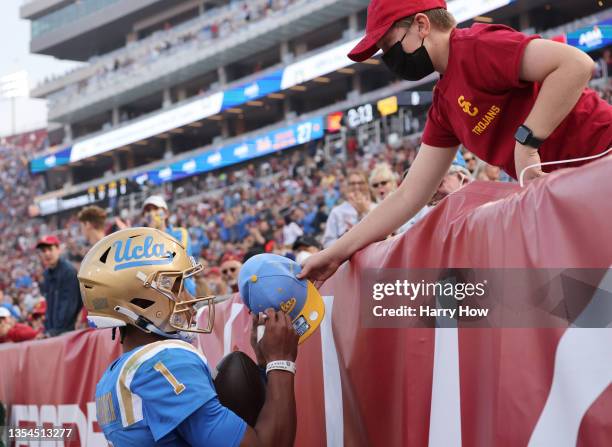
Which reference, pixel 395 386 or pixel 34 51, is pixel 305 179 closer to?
pixel 395 386

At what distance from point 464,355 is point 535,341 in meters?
0.29

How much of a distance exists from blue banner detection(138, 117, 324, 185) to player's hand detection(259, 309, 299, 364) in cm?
3149

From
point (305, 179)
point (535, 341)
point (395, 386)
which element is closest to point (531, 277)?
point (535, 341)

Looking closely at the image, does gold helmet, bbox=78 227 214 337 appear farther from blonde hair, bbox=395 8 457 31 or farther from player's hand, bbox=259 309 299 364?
blonde hair, bbox=395 8 457 31

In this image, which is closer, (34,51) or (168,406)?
Result: (168,406)

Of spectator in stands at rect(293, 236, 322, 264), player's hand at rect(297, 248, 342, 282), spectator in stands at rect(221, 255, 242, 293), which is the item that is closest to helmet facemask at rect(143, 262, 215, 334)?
player's hand at rect(297, 248, 342, 282)

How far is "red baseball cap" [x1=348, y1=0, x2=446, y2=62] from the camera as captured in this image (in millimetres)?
2670

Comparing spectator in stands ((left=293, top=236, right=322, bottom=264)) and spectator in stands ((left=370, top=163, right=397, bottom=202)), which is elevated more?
spectator in stands ((left=370, top=163, right=397, bottom=202))

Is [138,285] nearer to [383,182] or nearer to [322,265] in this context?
[322,265]

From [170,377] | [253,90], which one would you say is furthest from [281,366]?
[253,90]

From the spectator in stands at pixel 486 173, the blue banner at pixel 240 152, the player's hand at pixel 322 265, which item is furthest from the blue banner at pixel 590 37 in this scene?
the player's hand at pixel 322 265

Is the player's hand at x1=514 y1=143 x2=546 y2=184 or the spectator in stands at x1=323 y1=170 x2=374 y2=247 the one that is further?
the spectator in stands at x1=323 y1=170 x2=374 y2=247

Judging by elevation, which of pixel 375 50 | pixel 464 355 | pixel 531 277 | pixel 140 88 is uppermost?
pixel 140 88

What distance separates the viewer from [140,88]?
52188mm
